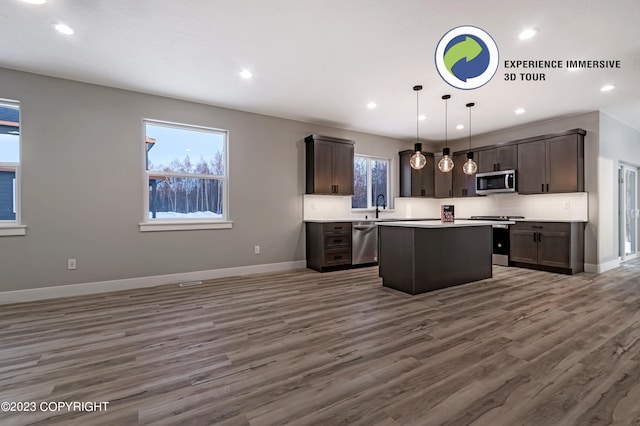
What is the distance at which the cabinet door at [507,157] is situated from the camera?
577 cm

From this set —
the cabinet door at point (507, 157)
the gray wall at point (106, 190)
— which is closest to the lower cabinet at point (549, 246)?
the cabinet door at point (507, 157)

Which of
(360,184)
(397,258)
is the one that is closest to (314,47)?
(397,258)

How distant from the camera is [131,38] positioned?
2.91 metres

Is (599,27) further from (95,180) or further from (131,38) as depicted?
(95,180)

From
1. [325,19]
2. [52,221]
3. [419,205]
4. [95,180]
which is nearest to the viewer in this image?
[325,19]

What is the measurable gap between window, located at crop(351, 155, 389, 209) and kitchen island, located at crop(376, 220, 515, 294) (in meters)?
2.34

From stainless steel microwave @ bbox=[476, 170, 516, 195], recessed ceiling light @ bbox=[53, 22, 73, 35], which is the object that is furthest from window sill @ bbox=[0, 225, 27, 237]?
stainless steel microwave @ bbox=[476, 170, 516, 195]

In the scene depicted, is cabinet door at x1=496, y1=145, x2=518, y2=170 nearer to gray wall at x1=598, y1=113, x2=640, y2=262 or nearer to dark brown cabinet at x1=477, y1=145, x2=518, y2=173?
dark brown cabinet at x1=477, y1=145, x2=518, y2=173

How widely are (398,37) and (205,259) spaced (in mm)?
3962

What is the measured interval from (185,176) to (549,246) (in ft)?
20.1

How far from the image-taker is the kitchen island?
3.72 meters

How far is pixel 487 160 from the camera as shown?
6.21 m

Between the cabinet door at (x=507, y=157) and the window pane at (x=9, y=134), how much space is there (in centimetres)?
767

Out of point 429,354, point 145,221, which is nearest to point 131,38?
point 145,221
